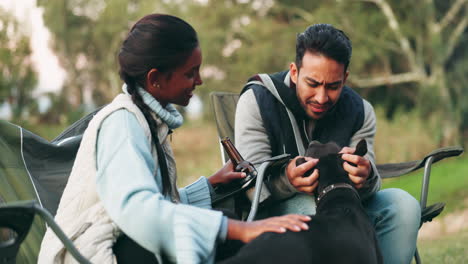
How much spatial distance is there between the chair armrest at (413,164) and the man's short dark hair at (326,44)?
Result: 64cm

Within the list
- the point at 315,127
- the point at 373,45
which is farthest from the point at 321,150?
the point at 373,45

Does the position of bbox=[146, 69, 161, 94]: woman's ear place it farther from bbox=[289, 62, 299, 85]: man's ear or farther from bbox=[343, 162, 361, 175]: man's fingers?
bbox=[289, 62, 299, 85]: man's ear

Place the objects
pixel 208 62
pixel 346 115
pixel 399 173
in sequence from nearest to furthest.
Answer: pixel 346 115, pixel 399 173, pixel 208 62

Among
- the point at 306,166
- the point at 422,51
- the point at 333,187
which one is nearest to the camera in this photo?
the point at 333,187

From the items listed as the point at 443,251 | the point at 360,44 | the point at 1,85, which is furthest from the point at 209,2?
the point at 443,251

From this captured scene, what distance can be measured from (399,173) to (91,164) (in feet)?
5.65

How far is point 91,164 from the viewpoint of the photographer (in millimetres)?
1932

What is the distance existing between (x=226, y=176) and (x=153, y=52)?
83 centimetres

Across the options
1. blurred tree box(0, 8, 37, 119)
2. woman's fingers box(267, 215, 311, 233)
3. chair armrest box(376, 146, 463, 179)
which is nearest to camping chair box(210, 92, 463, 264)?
chair armrest box(376, 146, 463, 179)

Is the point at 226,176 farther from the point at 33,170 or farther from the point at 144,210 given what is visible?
the point at 144,210

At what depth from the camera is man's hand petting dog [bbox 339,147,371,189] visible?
2.37m

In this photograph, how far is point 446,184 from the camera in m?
9.27

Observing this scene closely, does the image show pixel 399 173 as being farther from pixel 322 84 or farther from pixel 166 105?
pixel 166 105

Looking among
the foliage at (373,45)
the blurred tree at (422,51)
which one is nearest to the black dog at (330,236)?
the foliage at (373,45)
